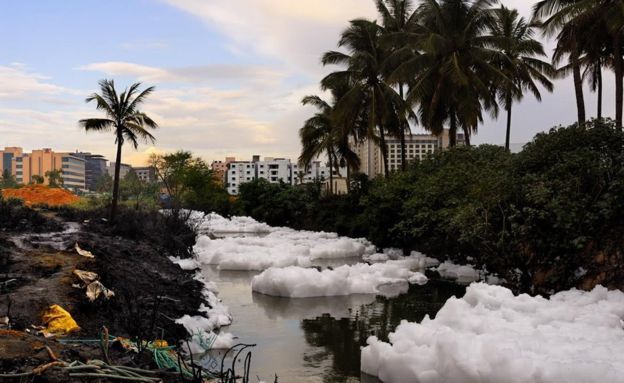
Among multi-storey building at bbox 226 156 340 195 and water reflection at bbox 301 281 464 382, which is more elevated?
multi-storey building at bbox 226 156 340 195

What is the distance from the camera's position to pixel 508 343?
8203 mm

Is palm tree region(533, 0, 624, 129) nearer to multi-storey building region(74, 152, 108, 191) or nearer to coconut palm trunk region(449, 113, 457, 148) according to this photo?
coconut palm trunk region(449, 113, 457, 148)

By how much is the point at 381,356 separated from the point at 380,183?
21698mm

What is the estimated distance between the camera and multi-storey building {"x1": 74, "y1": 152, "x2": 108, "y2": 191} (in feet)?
573

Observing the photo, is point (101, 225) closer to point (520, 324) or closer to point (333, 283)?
point (333, 283)

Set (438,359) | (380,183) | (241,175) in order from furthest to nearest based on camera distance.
Result: (241,175), (380,183), (438,359)

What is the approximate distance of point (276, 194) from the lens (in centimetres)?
5306

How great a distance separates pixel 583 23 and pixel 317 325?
582 inches

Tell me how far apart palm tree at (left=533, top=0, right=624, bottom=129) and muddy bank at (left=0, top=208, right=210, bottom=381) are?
12694mm

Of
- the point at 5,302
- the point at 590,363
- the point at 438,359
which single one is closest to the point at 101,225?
the point at 5,302

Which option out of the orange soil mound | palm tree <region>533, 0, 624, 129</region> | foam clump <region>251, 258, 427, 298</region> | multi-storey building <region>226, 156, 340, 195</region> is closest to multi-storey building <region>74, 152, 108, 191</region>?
multi-storey building <region>226, 156, 340, 195</region>

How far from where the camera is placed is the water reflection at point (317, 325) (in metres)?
9.73

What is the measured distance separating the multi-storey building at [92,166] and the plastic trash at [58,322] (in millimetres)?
169266

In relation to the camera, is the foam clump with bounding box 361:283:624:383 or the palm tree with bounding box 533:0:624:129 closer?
the foam clump with bounding box 361:283:624:383
